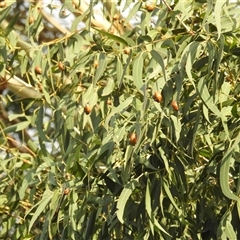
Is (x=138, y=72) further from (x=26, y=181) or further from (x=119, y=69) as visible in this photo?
(x=26, y=181)

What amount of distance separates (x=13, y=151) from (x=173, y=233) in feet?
2.44

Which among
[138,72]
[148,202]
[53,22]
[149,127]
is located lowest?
[53,22]

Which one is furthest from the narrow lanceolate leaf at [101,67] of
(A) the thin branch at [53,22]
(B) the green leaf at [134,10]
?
(A) the thin branch at [53,22]

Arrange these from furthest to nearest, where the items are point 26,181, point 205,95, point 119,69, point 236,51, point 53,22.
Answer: point 53,22 < point 26,181 < point 119,69 < point 236,51 < point 205,95

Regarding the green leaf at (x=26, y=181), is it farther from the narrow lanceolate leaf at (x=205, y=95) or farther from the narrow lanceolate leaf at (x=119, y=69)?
the narrow lanceolate leaf at (x=205, y=95)

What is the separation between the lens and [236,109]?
5.66 ft

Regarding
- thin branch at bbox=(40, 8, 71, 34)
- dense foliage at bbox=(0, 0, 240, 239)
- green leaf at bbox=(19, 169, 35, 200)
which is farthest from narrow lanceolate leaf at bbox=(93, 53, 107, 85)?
thin branch at bbox=(40, 8, 71, 34)

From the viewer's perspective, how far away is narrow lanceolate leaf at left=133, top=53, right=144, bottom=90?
5.46ft

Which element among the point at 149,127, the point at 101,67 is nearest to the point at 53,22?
the point at 101,67

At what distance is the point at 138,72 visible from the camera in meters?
1.68

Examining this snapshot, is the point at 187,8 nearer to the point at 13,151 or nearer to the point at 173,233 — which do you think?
the point at 173,233

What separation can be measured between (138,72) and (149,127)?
119mm

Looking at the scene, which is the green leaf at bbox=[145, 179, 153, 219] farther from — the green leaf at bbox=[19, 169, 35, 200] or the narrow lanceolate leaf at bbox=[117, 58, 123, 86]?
the green leaf at bbox=[19, 169, 35, 200]

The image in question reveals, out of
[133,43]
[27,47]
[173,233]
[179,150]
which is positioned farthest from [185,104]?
[27,47]
